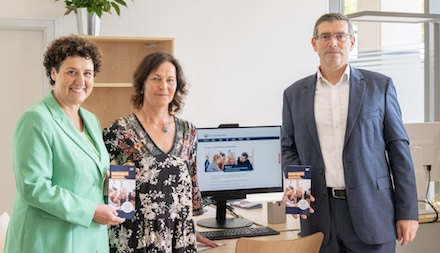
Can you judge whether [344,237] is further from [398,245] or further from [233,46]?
[233,46]

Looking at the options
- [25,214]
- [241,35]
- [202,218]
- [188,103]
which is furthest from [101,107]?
[25,214]

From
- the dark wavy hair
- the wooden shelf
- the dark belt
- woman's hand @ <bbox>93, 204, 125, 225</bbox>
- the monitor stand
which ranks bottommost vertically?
the monitor stand

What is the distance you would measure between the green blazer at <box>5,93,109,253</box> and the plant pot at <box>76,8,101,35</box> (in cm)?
263

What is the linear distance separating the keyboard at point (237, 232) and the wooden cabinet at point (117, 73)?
2.29m

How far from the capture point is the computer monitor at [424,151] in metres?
3.35

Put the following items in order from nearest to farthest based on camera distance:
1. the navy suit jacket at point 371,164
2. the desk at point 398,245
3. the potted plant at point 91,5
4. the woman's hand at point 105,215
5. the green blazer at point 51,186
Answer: the green blazer at point 51,186 < the woman's hand at point 105,215 < the navy suit jacket at point 371,164 < the desk at point 398,245 < the potted plant at point 91,5

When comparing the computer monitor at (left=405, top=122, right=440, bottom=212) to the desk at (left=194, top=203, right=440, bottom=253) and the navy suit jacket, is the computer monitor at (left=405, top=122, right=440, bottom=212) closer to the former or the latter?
the desk at (left=194, top=203, right=440, bottom=253)

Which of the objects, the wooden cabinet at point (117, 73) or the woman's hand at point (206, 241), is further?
the wooden cabinet at point (117, 73)

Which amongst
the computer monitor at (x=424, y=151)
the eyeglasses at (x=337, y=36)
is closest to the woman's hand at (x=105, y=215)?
the eyeglasses at (x=337, y=36)

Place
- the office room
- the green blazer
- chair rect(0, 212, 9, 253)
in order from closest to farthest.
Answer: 1. the green blazer
2. chair rect(0, 212, 9, 253)
3. the office room

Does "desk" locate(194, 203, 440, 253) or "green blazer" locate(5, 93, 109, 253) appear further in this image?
"desk" locate(194, 203, 440, 253)

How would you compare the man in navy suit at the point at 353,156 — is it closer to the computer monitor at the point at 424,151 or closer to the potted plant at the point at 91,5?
the computer monitor at the point at 424,151

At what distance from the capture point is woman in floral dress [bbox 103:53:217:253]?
2.28 m

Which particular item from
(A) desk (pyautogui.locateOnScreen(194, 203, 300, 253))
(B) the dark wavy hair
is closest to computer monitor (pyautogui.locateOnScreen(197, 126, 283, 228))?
(A) desk (pyautogui.locateOnScreen(194, 203, 300, 253))
